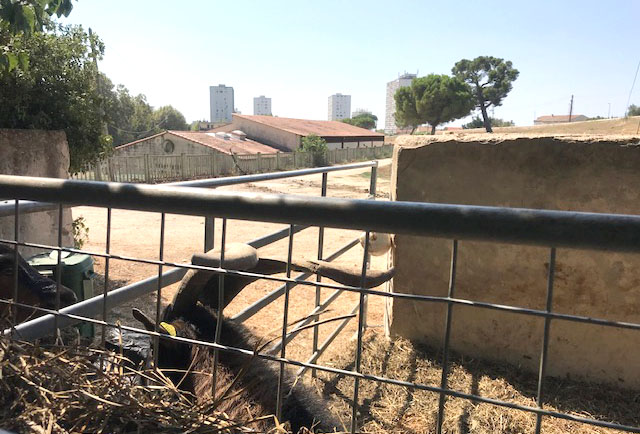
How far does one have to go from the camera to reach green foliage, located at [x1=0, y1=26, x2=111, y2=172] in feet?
19.1

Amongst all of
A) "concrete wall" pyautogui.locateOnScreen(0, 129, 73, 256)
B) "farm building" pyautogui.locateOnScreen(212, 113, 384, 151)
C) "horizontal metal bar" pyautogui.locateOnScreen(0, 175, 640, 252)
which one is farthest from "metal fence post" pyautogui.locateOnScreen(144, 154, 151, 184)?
"horizontal metal bar" pyautogui.locateOnScreen(0, 175, 640, 252)

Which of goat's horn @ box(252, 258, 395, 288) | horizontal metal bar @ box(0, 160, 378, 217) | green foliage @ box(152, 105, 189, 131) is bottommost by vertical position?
goat's horn @ box(252, 258, 395, 288)

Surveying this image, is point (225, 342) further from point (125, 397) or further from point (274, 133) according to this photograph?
point (274, 133)

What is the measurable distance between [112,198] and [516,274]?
3.13 metres

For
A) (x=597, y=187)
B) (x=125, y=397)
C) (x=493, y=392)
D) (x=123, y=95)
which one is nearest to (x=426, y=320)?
(x=493, y=392)

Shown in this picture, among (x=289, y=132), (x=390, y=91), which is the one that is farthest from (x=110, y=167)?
(x=390, y=91)

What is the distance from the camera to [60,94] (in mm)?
6281

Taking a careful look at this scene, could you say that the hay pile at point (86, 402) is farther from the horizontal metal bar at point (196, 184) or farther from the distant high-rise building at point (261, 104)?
the distant high-rise building at point (261, 104)

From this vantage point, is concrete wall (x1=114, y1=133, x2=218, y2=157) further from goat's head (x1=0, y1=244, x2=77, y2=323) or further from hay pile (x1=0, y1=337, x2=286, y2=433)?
hay pile (x1=0, y1=337, x2=286, y2=433)

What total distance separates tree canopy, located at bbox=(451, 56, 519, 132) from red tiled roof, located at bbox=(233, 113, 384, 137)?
466 inches

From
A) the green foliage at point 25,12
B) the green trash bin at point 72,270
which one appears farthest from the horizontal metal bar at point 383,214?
the green trash bin at point 72,270

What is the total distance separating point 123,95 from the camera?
52688 millimetres

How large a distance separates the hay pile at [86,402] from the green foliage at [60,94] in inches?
209

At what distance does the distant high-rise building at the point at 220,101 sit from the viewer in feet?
401
